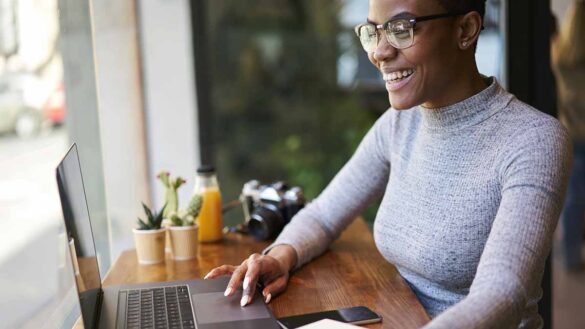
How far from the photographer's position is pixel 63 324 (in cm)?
144

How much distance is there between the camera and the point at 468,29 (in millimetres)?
1368

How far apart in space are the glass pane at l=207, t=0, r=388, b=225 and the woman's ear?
1.68 metres

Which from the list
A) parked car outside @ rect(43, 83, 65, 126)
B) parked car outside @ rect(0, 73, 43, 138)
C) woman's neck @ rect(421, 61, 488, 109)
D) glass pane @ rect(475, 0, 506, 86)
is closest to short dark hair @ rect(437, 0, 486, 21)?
woman's neck @ rect(421, 61, 488, 109)

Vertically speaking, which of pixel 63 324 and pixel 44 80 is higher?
pixel 44 80

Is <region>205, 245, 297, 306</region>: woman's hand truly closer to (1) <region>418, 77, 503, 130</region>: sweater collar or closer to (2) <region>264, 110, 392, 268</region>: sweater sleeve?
(2) <region>264, 110, 392, 268</region>: sweater sleeve

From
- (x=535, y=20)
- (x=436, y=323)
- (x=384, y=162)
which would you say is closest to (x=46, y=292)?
(x=384, y=162)

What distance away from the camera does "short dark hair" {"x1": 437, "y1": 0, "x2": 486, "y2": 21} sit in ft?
4.38

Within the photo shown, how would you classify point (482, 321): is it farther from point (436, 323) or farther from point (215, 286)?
point (215, 286)

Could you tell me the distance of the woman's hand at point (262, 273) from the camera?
1.35 metres

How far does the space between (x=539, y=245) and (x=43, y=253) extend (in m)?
1.11

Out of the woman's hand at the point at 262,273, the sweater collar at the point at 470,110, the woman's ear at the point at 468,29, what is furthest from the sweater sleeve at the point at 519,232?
the woman's hand at the point at 262,273

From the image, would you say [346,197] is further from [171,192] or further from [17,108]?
[17,108]

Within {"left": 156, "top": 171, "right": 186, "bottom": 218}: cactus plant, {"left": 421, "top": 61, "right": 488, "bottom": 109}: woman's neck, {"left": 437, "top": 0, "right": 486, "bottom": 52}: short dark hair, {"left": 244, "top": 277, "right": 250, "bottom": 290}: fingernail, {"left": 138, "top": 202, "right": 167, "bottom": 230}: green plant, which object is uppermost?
{"left": 437, "top": 0, "right": 486, "bottom": 52}: short dark hair

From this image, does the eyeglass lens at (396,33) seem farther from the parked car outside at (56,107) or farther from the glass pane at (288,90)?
the glass pane at (288,90)
